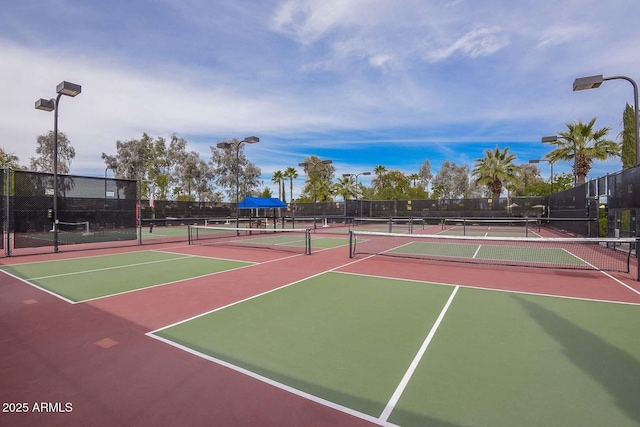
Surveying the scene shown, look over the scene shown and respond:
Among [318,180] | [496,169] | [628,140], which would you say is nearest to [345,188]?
[318,180]

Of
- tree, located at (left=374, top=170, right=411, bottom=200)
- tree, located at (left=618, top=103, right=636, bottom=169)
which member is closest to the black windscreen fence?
tree, located at (left=618, top=103, right=636, bottom=169)

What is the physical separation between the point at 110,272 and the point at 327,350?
24.9 ft

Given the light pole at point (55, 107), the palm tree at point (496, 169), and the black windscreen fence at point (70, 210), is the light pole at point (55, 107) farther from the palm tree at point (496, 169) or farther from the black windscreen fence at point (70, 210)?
the palm tree at point (496, 169)

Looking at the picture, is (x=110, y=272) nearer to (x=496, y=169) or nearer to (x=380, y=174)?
Result: (x=496, y=169)

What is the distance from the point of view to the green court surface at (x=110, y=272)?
7.16m

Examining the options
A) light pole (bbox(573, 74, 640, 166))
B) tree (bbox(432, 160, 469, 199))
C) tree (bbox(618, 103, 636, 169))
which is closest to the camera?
light pole (bbox(573, 74, 640, 166))

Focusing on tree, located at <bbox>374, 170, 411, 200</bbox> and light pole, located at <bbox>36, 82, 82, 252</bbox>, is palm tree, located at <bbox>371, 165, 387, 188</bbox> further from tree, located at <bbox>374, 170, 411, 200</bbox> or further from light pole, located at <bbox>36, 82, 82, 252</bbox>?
light pole, located at <bbox>36, 82, 82, 252</bbox>

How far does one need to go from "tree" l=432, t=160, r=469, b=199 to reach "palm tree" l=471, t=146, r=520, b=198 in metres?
45.0

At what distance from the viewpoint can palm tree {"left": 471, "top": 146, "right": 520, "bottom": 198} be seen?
33156 millimetres

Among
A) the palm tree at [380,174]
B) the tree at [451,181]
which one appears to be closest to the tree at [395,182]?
the palm tree at [380,174]

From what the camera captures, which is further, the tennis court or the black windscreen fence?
the black windscreen fence

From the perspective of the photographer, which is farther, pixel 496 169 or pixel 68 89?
pixel 496 169

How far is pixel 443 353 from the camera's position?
400 centimetres

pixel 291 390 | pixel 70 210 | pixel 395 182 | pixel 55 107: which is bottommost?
pixel 291 390
